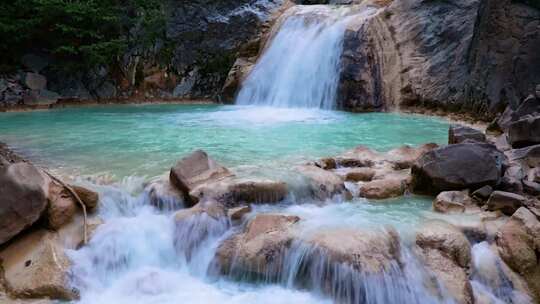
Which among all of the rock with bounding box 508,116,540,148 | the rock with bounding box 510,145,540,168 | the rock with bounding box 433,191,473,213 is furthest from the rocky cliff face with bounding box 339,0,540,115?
the rock with bounding box 433,191,473,213

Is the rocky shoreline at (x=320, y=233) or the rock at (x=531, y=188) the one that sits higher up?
the rock at (x=531, y=188)

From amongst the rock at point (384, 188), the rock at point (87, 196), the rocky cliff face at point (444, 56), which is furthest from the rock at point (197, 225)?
the rocky cliff face at point (444, 56)

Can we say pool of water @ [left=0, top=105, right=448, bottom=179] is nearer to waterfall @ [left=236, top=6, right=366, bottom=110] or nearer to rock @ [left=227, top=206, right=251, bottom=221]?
waterfall @ [left=236, top=6, right=366, bottom=110]

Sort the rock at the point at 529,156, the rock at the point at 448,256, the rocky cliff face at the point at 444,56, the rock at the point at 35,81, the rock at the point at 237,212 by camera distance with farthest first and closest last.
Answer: the rock at the point at 35,81
the rocky cliff face at the point at 444,56
the rock at the point at 529,156
the rock at the point at 237,212
the rock at the point at 448,256

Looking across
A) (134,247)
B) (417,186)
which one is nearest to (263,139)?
(417,186)

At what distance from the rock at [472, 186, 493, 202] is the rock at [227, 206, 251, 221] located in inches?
87.2

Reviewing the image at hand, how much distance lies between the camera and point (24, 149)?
23.0ft

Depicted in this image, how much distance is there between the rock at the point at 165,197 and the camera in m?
4.71

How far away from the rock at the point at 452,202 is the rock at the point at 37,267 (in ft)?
10.8

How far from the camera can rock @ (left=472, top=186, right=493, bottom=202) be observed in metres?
4.59

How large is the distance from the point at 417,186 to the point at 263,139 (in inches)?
130

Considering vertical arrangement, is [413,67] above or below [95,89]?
above

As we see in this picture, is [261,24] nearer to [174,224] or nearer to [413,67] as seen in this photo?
[413,67]

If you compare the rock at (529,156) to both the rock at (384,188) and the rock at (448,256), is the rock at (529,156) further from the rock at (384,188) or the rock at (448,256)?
the rock at (448,256)
